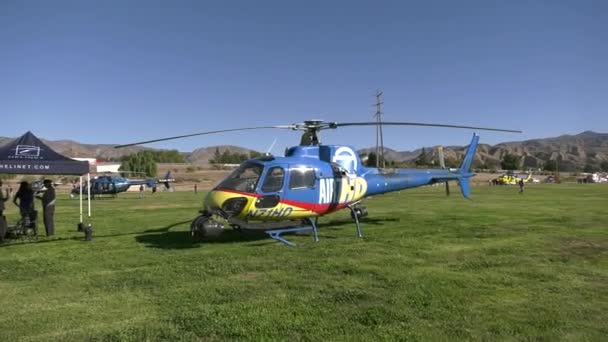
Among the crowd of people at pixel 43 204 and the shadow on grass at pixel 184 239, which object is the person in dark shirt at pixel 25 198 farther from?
the shadow on grass at pixel 184 239

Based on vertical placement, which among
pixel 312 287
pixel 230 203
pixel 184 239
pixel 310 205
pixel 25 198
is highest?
pixel 25 198

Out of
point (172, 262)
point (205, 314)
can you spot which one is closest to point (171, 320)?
point (205, 314)

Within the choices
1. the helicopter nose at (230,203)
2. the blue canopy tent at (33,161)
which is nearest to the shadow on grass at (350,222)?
the helicopter nose at (230,203)

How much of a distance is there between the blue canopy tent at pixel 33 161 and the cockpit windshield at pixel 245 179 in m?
4.28

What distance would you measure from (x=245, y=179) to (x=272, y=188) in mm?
680

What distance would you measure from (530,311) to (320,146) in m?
7.47

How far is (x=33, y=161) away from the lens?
1155 cm

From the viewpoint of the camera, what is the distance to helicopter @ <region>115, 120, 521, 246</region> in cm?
1059

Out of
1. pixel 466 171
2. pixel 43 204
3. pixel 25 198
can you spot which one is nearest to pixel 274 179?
pixel 43 204

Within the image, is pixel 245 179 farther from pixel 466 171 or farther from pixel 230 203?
pixel 466 171

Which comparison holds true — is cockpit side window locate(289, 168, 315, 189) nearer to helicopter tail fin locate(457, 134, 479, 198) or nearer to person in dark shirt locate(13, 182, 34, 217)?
helicopter tail fin locate(457, 134, 479, 198)

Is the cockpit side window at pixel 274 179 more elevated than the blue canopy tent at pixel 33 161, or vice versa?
the blue canopy tent at pixel 33 161

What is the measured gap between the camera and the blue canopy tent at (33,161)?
36.8 ft

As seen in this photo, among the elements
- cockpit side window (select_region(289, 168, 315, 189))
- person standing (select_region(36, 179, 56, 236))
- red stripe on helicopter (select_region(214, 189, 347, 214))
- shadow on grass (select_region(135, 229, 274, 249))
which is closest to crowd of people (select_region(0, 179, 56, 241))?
person standing (select_region(36, 179, 56, 236))
